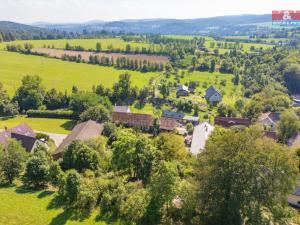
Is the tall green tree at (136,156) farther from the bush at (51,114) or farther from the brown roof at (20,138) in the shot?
the bush at (51,114)

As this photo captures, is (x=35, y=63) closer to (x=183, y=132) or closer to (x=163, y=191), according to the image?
(x=183, y=132)

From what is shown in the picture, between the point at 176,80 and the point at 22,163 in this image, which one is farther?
the point at 176,80

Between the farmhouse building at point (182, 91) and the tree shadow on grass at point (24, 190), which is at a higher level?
the tree shadow on grass at point (24, 190)

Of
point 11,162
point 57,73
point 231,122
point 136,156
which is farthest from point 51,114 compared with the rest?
point 57,73

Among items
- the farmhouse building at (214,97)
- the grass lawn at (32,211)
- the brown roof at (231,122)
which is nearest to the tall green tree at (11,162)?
the grass lawn at (32,211)

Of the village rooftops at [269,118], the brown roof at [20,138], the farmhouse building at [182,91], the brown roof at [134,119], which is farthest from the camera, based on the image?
the farmhouse building at [182,91]

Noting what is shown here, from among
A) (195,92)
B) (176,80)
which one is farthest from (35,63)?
(195,92)
